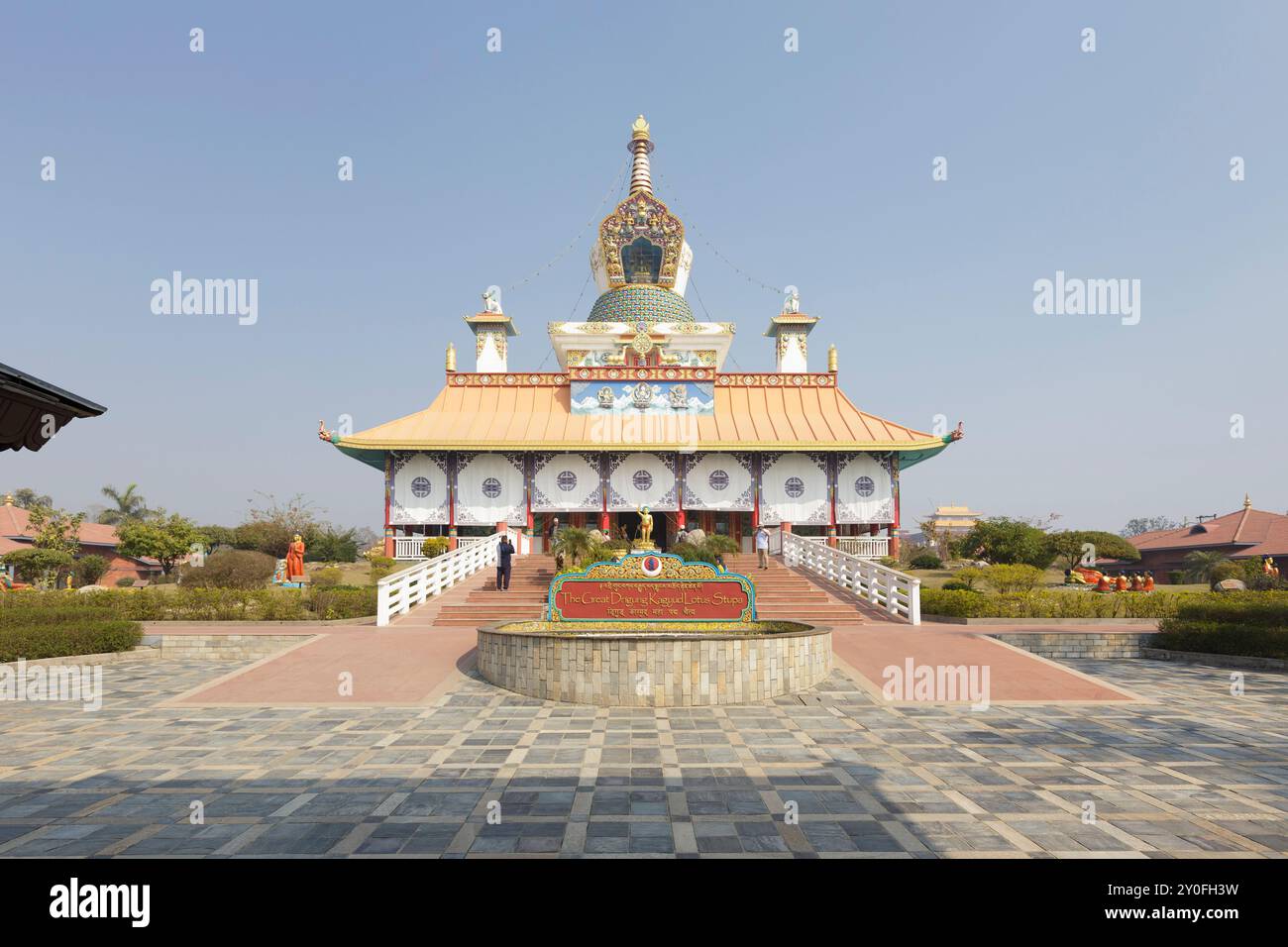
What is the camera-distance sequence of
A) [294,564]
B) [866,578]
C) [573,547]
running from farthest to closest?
1. [294,564]
2. [573,547]
3. [866,578]

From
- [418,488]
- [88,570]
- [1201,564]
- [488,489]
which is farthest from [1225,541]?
[88,570]

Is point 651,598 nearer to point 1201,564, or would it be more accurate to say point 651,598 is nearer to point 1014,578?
point 1014,578

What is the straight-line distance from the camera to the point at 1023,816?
5.04 m

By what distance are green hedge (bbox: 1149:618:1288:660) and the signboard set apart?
29.8 feet

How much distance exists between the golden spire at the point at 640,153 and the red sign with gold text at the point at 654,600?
33.5 meters

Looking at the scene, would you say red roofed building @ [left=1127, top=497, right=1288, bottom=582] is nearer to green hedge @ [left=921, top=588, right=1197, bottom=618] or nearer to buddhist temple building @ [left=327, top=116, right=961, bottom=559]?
buddhist temple building @ [left=327, top=116, right=961, bottom=559]

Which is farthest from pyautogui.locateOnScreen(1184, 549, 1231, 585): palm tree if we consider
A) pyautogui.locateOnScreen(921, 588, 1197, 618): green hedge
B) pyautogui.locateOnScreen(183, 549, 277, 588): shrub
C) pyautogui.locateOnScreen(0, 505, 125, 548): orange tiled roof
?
pyautogui.locateOnScreen(0, 505, 125, 548): orange tiled roof

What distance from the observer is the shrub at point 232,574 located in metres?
21.1

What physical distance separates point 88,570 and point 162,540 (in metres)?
7.26

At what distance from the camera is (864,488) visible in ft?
91.4

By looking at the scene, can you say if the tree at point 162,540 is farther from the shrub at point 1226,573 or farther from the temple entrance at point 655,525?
the shrub at point 1226,573

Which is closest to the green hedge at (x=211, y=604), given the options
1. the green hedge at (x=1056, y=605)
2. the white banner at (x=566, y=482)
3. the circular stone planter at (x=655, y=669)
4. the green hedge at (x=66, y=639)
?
the green hedge at (x=66, y=639)
